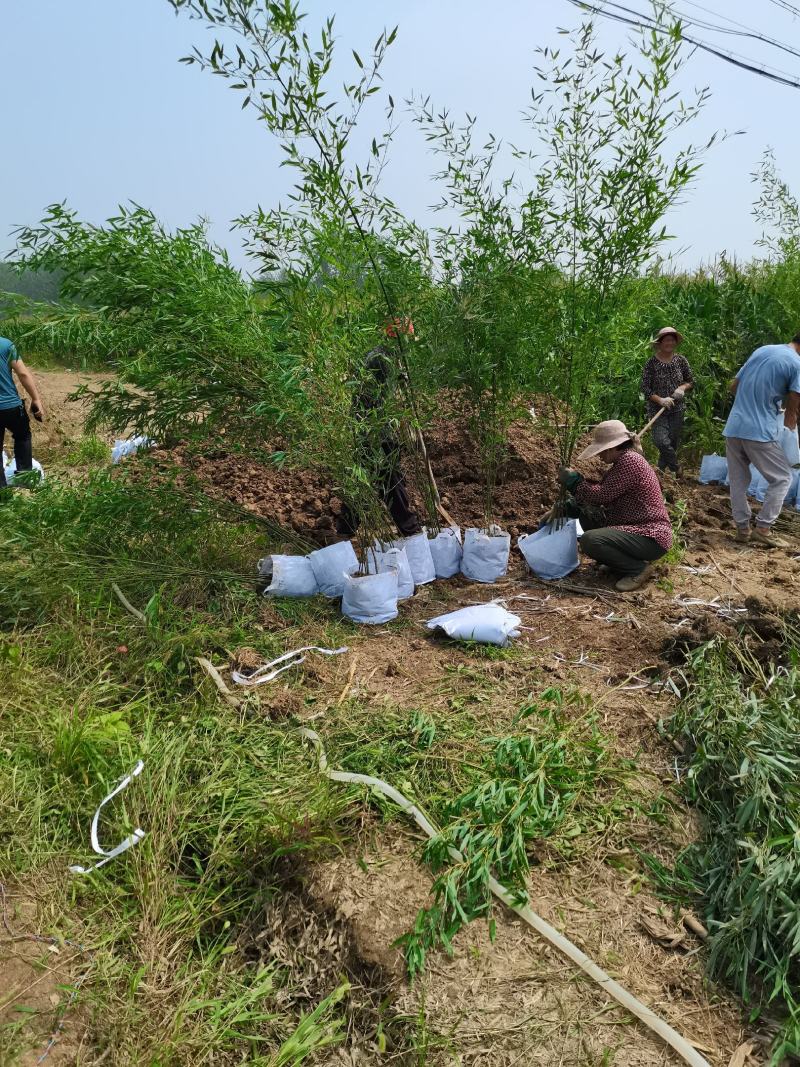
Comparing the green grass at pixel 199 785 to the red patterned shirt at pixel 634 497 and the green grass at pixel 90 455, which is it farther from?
the green grass at pixel 90 455

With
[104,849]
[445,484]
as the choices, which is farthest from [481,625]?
[445,484]

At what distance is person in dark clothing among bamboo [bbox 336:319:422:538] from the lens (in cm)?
443

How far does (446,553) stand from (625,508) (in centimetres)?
118

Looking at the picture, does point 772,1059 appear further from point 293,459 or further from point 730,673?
point 293,459

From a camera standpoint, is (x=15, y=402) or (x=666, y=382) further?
(x=666, y=382)

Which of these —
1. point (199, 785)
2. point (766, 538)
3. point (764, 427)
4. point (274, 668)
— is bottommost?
point (766, 538)

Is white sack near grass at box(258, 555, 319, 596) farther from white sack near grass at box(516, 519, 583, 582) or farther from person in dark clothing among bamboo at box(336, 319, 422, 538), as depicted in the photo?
white sack near grass at box(516, 519, 583, 582)

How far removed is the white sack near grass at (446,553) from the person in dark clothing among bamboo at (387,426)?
35cm

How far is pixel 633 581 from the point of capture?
4.98m

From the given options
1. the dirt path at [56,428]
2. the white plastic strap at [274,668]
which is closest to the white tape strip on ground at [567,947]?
the white plastic strap at [274,668]

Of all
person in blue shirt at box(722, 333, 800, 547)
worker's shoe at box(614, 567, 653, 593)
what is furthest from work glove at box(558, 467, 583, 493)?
person in blue shirt at box(722, 333, 800, 547)

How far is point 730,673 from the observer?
3488 mm

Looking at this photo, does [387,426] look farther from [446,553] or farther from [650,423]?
[650,423]

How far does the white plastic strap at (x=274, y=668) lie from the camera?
12.5ft
